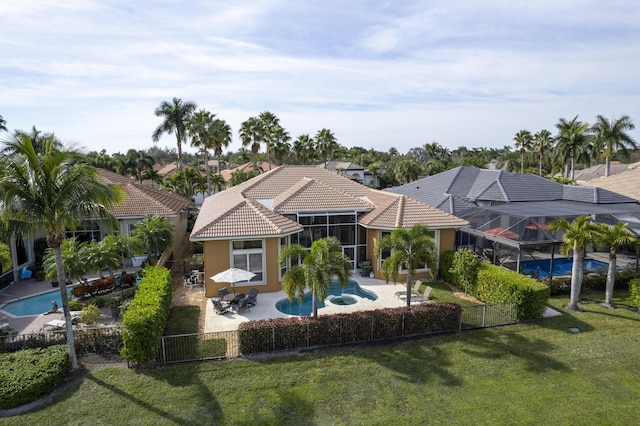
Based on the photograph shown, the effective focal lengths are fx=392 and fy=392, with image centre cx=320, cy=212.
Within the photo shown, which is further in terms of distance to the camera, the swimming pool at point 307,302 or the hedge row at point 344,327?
the swimming pool at point 307,302

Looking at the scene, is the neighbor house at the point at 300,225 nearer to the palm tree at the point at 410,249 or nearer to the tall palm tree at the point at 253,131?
the palm tree at the point at 410,249

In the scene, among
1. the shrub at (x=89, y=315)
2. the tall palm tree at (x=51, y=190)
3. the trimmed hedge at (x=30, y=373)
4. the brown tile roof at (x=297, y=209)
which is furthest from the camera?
the brown tile roof at (x=297, y=209)

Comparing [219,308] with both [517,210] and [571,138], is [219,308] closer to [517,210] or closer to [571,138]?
[517,210]

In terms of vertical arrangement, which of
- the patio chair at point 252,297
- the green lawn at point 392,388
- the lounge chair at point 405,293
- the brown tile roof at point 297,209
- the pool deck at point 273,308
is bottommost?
the green lawn at point 392,388

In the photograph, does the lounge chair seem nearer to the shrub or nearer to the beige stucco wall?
the beige stucco wall

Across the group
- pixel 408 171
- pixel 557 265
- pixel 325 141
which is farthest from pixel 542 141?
pixel 557 265

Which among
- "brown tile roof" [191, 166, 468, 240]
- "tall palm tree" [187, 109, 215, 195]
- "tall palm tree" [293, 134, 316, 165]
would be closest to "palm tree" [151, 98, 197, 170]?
"tall palm tree" [187, 109, 215, 195]

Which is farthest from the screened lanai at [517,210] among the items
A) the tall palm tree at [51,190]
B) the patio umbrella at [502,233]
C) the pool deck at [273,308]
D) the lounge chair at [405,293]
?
the tall palm tree at [51,190]
